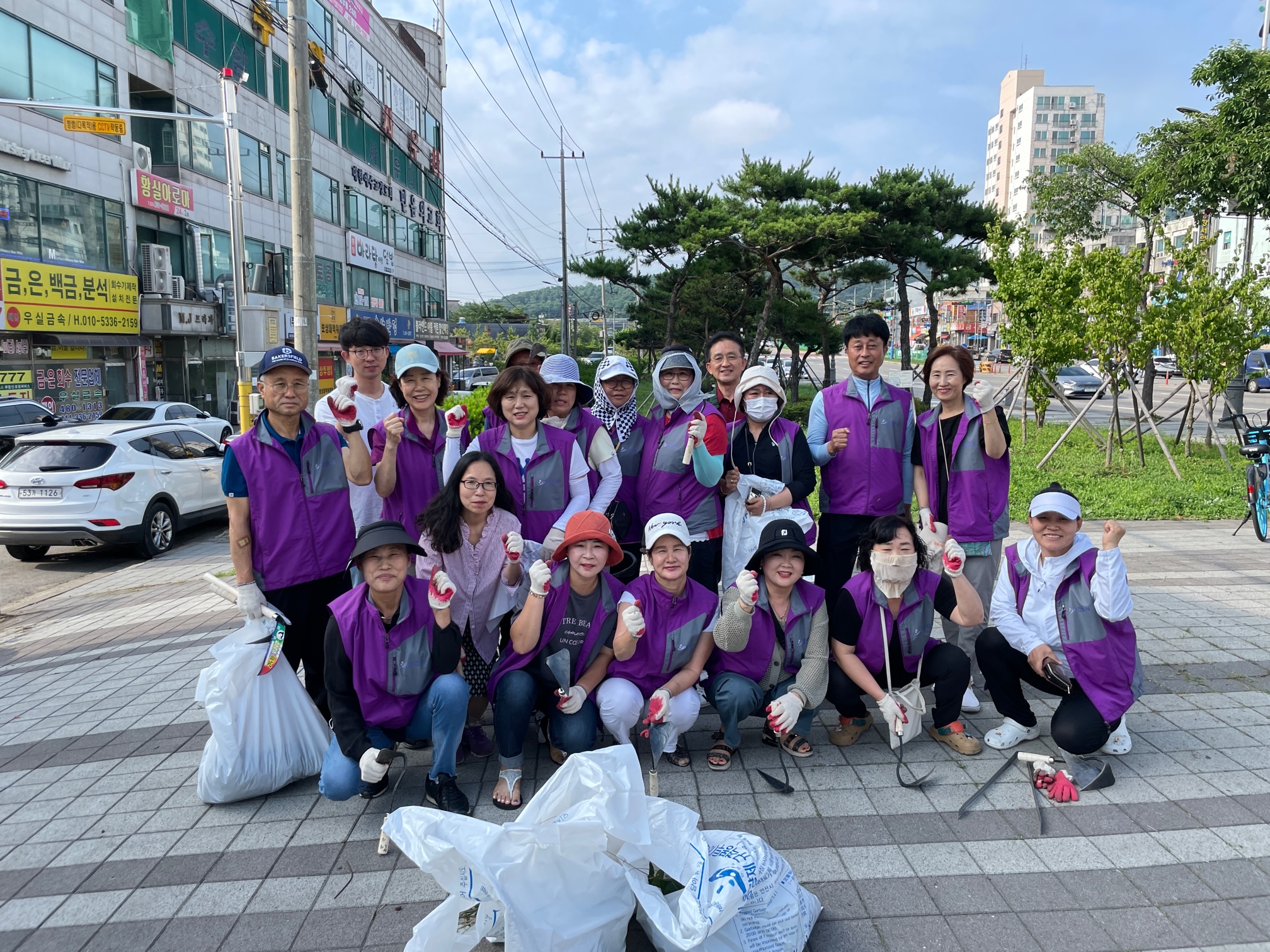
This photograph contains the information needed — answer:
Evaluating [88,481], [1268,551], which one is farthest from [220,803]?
[1268,551]

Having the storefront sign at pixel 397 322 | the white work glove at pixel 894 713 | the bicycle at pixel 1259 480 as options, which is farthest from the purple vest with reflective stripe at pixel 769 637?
the storefront sign at pixel 397 322

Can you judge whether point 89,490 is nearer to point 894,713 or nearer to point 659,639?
point 659,639

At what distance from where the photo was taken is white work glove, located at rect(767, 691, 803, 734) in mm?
3523

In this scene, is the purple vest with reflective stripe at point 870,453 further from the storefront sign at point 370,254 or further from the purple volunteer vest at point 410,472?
→ the storefront sign at point 370,254

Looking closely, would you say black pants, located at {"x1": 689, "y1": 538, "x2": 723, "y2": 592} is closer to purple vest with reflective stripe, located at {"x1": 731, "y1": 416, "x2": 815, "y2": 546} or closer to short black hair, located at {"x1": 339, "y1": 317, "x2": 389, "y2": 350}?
purple vest with reflective stripe, located at {"x1": 731, "y1": 416, "x2": 815, "y2": 546}

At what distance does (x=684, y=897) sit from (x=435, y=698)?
4.72 feet

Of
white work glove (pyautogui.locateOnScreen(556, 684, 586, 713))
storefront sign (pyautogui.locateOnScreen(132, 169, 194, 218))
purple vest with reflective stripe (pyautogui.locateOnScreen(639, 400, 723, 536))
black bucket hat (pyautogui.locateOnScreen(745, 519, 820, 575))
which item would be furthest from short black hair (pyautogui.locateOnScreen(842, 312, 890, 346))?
storefront sign (pyautogui.locateOnScreen(132, 169, 194, 218))

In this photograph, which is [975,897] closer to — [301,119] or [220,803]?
[220,803]

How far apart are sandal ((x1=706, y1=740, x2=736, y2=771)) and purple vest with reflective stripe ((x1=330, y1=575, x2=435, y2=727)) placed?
1331 millimetres

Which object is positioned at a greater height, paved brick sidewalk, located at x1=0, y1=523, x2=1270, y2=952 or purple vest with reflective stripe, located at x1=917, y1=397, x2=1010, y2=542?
purple vest with reflective stripe, located at x1=917, y1=397, x2=1010, y2=542

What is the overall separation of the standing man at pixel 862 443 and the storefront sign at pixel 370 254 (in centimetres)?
3168

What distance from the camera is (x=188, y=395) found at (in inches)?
889

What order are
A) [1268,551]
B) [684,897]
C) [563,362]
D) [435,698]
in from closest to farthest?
[684,897] < [435,698] < [563,362] < [1268,551]

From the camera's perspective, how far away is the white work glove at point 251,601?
137 inches
